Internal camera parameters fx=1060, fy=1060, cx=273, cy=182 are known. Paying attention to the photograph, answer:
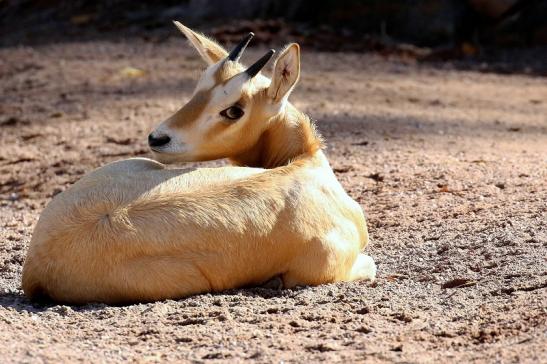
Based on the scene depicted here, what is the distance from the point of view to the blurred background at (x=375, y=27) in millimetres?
14531

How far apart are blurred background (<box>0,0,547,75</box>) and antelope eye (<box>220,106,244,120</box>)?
8274mm

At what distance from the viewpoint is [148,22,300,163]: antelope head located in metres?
5.80

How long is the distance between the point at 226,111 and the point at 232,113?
41mm

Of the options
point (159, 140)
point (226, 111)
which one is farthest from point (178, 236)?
point (226, 111)

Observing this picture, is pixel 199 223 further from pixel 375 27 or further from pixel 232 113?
pixel 375 27

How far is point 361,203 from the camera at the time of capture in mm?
7387

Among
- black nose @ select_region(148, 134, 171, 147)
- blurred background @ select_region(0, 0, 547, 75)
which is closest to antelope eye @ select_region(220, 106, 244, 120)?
black nose @ select_region(148, 134, 171, 147)

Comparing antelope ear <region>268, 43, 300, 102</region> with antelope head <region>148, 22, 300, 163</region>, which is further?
antelope ear <region>268, 43, 300, 102</region>

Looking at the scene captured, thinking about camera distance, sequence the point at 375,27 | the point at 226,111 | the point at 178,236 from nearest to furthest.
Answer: the point at 178,236 < the point at 226,111 < the point at 375,27

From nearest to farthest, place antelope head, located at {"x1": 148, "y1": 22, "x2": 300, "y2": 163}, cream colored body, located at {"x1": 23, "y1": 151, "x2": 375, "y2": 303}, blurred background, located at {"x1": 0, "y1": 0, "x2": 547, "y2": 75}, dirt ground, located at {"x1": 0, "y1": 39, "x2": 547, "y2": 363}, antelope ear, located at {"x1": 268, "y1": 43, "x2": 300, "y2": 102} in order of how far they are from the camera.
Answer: dirt ground, located at {"x1": 0, "y1": 39, "x2": 547, "y2": 363}, cream colored body, located at {"x1": 23, "y1": 151, "x2": 375, "y2": 303}, antelope head, located at {"x1": 148, "y1": 22, "x2": 300, "y2": 163}, antelope ear, located at {"x1": 268, "y1": 43, "x2": 300, "y2": 102}, blurred background, located at {"x1": 0, "y1": 0, "x2": 547, "y2": 75}

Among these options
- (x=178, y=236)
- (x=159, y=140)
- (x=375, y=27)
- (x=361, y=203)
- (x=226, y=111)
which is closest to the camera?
(x=178, y=236)

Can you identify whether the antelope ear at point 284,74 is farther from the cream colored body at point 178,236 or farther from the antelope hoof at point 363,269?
the antelope hoof at point 363,269

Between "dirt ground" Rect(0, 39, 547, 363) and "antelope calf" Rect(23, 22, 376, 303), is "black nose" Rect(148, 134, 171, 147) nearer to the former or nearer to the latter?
"antelope calf" Rect(23, 22, 376, 303)

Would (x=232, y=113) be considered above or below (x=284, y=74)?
below
